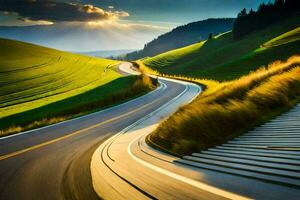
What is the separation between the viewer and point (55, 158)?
10289mm

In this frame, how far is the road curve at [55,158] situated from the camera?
265 inches

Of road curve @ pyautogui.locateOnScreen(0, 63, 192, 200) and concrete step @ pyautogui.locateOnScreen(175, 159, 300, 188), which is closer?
concrete step @ pyautogui.locateOnScreen(175, 159, 300, 188)

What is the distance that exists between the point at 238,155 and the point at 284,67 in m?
13.3

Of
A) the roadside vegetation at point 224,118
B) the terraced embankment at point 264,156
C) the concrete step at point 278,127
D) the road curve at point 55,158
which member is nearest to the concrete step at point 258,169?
the terraced embankment at point 264,156

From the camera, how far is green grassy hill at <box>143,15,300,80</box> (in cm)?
6366

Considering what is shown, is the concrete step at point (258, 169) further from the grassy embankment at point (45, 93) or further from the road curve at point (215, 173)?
the grassy embankment at point (45, 93)

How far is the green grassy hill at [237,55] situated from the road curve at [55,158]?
39.3 m

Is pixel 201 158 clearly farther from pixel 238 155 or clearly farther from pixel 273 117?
pixel 273 117

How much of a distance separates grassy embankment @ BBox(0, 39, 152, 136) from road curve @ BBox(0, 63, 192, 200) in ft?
8.72

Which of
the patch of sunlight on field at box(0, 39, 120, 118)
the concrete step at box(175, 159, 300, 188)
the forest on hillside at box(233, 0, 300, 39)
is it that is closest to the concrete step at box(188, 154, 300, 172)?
the concrete step at box(175, 159, 300, 188)

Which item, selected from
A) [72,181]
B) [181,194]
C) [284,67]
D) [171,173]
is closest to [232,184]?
[181,194]

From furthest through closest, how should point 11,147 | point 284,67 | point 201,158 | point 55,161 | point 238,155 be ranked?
1. point 284,67
2. point 11,147
3. point 55,161
4. point 201,158
5. point 238,155

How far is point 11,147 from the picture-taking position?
12.4 metres

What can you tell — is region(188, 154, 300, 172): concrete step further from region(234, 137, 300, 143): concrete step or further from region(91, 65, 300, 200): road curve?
region(234, 137, 300, 143): concrete step
